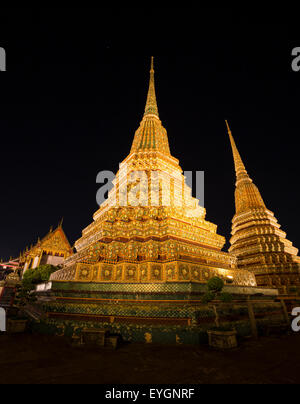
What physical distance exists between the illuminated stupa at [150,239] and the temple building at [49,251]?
1601 centimetres

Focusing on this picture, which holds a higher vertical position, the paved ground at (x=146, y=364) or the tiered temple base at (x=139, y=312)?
the tiered temple base at (x=139, y=312)

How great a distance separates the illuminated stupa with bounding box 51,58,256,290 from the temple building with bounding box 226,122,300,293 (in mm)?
6061

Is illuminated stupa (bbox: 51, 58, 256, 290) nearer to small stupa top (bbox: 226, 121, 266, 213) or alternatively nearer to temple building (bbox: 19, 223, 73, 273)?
small stupa top (bbox: 226, 121, 266, 213)

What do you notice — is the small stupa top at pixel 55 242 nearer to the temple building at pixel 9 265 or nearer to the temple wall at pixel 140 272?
the temple building at pixel 9 265

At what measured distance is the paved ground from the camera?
370 cm

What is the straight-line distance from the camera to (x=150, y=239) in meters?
11.8

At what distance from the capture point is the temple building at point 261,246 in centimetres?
1877

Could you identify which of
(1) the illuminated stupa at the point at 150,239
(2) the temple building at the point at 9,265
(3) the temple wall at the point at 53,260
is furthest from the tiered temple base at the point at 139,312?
(2) the temple building at the point at 9,265

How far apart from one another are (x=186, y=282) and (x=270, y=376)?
4.36 metres

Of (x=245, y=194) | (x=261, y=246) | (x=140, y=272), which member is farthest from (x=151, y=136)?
(x=261, y=246)

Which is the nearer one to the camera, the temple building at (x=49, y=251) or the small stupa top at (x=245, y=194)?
the small stupa top at (x=245, y=194)

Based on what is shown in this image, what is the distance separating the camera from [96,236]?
13.1m

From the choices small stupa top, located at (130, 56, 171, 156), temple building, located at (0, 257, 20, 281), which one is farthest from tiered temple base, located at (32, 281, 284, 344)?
temple building, located at (0, 257, 20, 281)
